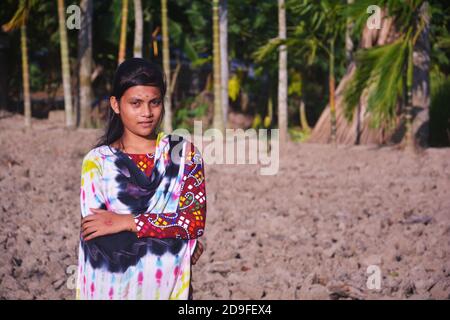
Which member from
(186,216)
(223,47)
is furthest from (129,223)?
(223,47)

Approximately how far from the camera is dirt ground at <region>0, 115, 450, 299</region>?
426cm

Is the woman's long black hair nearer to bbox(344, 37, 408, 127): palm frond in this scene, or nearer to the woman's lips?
the woman's lips

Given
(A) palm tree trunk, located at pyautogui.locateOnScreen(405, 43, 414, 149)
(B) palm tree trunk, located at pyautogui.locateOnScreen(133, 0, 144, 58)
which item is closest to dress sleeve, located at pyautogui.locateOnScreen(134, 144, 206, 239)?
(A) palm tree trunk, located at pyautogui.locateOnScreen(405, 43, 414, 149)

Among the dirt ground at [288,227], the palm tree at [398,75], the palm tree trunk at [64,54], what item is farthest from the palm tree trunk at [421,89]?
the palm tree trunk at [64,54]

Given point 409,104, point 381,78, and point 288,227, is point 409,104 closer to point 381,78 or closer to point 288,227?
point 381,78

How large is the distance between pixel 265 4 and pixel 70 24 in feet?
25.3

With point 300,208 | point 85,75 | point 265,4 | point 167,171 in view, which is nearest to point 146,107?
point 167,171

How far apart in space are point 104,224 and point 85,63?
13281mm

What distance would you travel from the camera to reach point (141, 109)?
1558 mm

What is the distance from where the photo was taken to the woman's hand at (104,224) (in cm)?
147

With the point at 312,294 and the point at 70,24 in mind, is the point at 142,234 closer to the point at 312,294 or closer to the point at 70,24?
the point at 312,294

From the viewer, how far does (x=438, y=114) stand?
12.3m

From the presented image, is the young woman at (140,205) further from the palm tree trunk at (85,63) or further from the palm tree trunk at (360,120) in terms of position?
the palm tree trunk at (85,63)

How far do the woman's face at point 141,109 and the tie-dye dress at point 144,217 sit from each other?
0.19 feet
